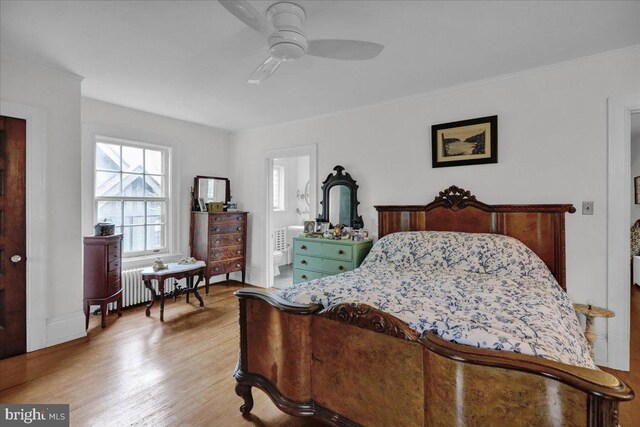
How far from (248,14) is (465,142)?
2366 mm

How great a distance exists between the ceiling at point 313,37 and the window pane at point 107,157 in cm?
66

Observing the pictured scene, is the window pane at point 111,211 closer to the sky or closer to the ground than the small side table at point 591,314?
closer to the sky

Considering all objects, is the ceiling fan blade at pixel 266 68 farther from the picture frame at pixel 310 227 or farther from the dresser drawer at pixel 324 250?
the picture frame at pixel 310 227

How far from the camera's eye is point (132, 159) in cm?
397

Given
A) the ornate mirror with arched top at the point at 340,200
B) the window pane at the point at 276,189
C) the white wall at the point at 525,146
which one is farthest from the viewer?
the window pane at the point at 276,189

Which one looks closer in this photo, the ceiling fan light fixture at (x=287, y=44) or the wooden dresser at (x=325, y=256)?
the ceiling fan light fixture at (x=287, y=44)

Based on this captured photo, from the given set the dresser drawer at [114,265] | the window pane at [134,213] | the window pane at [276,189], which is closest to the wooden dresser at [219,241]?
the window pane at [134,213]

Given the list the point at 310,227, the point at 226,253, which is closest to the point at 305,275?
the point at 310,227

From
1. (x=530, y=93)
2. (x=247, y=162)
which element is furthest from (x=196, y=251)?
(x=530, y=93)

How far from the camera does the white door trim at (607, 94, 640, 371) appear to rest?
7.65ft

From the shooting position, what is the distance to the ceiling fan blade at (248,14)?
4.73ft

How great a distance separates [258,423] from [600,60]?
3632 mm

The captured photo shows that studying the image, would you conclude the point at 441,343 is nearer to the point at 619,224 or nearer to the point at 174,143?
the point at 619,224

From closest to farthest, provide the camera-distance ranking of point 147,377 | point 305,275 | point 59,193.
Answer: point 147,377, point 59,193, point 305,275
